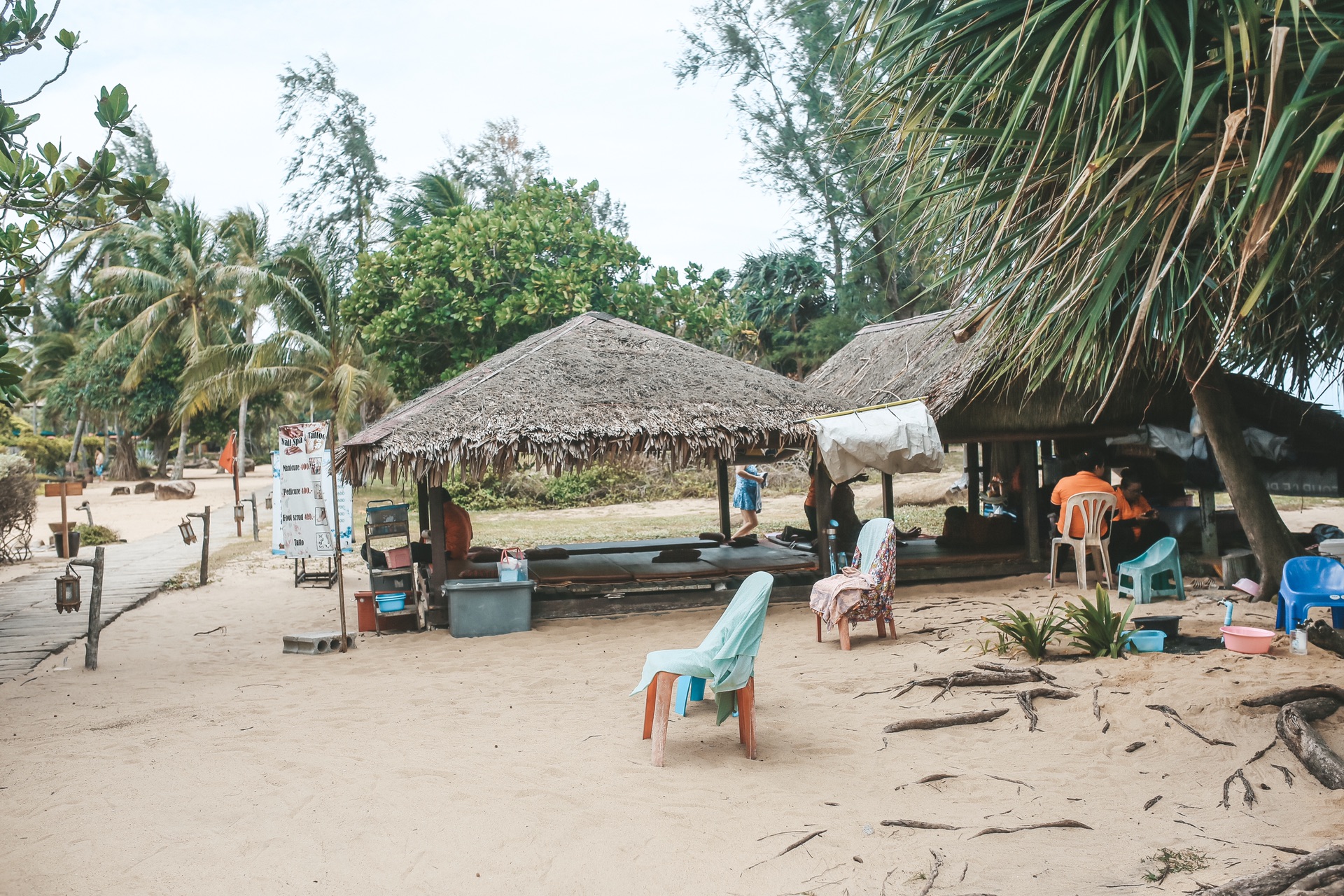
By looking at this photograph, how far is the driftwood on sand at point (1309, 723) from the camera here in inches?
163

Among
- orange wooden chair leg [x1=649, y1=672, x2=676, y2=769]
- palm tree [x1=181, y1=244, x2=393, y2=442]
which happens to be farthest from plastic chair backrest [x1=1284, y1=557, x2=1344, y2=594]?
palm tree [x1=181, y1=244, x2=393, y2=442]

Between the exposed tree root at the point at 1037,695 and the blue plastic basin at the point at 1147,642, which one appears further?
the blue plastic basin at the point at 1147,642

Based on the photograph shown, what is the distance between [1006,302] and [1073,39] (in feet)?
4.40

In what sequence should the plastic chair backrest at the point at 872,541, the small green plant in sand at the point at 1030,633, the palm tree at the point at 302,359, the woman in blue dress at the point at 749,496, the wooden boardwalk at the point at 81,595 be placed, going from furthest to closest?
1. the palm tree at the point at 302,359
2. the woman in blue dress at the point at 749,496
3. the wooden boardwalk at the point at 81,595
4. the plastic chair backrest at the point at 872,541
5. the small green plant in sand at the point at 1030,633

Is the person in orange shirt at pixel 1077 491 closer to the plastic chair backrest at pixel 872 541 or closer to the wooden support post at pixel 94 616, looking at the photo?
the plastic chair backrest at pixel 872 541

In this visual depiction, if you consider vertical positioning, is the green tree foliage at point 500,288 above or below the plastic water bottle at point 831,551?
above

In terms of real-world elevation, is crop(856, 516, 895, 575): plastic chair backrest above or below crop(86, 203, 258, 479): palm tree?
below

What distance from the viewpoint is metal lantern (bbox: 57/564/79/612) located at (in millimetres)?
7344

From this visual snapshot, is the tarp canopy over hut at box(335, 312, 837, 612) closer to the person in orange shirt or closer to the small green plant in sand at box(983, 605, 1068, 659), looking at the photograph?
the person in orange shirt

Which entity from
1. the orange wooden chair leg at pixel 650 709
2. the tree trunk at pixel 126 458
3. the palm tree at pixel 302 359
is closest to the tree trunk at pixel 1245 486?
the orange wooden chair leg at pixel 650 709

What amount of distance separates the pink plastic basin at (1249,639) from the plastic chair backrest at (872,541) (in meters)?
2.40

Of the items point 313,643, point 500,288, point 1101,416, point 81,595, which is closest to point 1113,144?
point 313,643

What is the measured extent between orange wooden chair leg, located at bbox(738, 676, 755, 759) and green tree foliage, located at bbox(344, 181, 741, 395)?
12.6 m

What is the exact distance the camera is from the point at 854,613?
7.15 m
